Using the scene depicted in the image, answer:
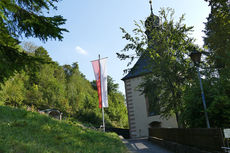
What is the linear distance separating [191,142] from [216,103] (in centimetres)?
215

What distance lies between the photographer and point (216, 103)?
7527 millimetres

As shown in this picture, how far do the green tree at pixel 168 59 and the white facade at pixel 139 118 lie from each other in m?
7.69

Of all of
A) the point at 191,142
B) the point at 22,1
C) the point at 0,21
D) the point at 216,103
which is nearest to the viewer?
the point at 0,21

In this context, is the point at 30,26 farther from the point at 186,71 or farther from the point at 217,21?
the point at 217,21

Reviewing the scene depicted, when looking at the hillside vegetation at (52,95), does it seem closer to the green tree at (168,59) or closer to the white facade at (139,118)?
the white facade at (139,118)

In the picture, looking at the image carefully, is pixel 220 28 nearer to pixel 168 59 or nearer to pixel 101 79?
pixel 168 59

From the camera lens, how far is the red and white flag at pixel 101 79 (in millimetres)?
18297

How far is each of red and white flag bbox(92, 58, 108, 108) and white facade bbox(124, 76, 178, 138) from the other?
4.10m

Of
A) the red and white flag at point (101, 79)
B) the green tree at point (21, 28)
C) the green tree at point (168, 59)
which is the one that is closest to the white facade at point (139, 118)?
the red and white flag at point (101, 79)

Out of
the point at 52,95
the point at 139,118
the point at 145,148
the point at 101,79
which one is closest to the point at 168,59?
the point at 145,148

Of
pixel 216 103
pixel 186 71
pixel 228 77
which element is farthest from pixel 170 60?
pixel 216 103

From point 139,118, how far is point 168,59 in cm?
1141

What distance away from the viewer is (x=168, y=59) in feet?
39.5

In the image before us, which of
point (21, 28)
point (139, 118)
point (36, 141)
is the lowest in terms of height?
point (36, 141)
